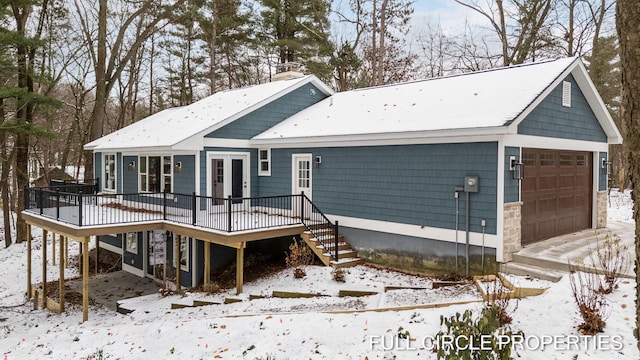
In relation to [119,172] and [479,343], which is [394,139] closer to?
[479,343]

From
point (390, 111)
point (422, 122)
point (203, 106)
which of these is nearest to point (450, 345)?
point (422, 122)

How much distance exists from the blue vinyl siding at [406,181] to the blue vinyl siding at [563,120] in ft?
4.85

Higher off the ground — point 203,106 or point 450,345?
point 203,106

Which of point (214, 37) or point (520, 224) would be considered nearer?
point (520, 224)

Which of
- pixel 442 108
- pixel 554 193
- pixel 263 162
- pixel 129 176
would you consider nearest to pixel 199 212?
pixel 263 162

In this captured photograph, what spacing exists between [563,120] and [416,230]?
15.8 ft

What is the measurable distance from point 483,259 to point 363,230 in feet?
10.8

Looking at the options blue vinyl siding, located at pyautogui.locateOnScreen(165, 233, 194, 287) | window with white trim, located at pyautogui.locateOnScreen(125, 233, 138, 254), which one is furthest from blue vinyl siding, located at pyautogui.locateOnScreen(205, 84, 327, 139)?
window with white trim, located at pyautogui.locateOnScreen(125, 233, 138, 254)

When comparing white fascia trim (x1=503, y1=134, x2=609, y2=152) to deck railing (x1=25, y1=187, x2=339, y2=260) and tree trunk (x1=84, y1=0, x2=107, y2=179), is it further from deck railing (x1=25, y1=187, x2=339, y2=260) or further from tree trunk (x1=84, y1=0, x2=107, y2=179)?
tree trunk (x1=84, y1=0, x2=107, y2=179)

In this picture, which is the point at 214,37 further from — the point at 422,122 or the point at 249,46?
the point at 422,122

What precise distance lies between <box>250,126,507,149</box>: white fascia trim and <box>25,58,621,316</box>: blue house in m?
0.03

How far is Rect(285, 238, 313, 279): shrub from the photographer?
10.9 meters

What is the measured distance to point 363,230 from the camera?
11.7 meters

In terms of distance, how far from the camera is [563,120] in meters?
11.2
